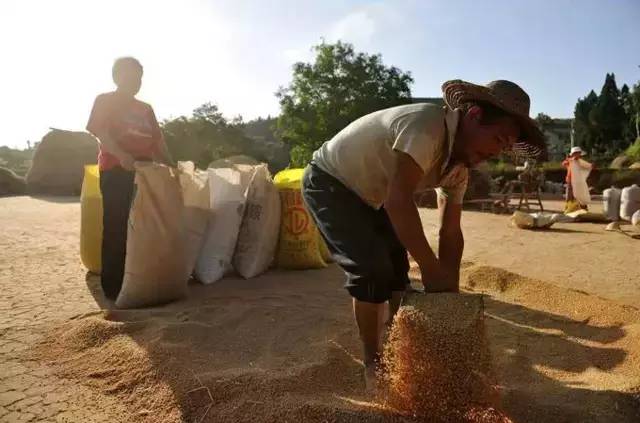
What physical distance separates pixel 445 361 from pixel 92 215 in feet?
8.83

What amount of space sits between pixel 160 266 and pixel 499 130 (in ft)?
6.25

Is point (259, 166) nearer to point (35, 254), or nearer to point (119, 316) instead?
point (119, 316)

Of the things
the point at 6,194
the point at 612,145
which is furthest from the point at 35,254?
the point at 612,145

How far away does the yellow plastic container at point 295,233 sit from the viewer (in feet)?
11.6

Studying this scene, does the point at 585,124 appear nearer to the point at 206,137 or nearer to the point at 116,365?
the point at 206,137

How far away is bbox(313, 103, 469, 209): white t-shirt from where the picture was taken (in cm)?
150

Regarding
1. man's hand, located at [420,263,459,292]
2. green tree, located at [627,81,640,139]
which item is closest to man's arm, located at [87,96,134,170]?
man's hand, located at [420,263,459,292]

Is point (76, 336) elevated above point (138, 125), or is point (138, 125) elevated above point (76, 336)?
point (138, 125)

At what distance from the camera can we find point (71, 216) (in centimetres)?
719

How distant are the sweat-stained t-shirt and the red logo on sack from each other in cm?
108

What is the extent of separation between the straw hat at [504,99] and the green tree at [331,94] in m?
23.4

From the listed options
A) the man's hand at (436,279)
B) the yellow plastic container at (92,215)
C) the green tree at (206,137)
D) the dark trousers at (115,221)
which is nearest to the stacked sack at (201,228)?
the yellow plastic container at (92,215)

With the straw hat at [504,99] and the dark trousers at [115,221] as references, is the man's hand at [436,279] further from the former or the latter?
the dark trousers at [115,221]

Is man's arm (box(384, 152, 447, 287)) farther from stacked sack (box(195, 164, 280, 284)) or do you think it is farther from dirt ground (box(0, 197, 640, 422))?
stacked sack (box(195, 164, 280, 284))
